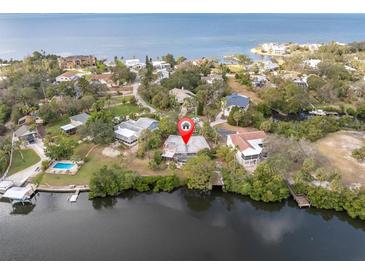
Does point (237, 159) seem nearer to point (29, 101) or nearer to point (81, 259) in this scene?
point (81, 259)

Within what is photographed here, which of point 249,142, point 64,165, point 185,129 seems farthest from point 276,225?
point 64,165

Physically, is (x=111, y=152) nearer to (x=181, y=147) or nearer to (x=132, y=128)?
(x=132, y=128)

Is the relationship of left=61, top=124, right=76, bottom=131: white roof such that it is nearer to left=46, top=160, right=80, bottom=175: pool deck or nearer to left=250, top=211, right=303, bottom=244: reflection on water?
left=46, top=160, right=80, bottom=175: pool deck

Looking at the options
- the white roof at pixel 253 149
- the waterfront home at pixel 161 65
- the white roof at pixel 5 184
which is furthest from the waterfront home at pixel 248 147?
the waterfront home at pixel 161 65

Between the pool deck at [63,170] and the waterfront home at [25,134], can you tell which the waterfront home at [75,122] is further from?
the pool deck at [63,170]

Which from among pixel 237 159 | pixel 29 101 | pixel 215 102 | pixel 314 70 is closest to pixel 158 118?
pixel 215 102

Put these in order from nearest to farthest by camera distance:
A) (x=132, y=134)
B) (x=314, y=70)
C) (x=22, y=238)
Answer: (x=22, y=238) → (x=132, y=134) → (x=314, y=70)
